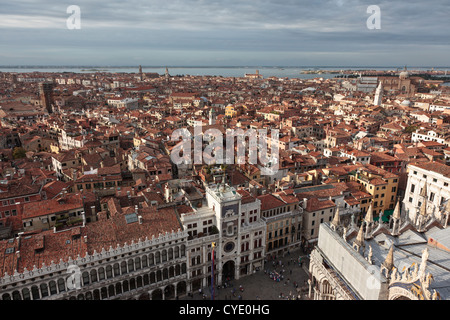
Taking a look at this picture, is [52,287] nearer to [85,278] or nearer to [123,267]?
[85,278]

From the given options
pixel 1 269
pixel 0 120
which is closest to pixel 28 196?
pixel 1 269

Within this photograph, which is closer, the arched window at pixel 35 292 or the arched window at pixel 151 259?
the arched window at pixel 35 292

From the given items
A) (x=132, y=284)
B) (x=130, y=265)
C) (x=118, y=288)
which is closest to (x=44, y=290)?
(x=118, y=288)

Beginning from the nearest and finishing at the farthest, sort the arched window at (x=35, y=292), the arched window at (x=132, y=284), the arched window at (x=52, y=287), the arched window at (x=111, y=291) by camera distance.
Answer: the arched window at (x=35, y=292) < the arched window at (x=52, y=287) < the arched window at (x=111, y=291) < the arched window at (x=132, y=284)

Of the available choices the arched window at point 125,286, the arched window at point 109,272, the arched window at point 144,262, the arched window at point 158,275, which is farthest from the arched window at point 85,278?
the arched window at point 158,275

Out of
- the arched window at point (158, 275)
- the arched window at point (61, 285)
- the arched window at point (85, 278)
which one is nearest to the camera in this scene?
the arched window at point (61, 285)

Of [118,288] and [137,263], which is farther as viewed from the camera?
[137,263]

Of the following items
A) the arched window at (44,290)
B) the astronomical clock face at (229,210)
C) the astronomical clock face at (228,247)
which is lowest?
the astronomical clock face at (228,247)

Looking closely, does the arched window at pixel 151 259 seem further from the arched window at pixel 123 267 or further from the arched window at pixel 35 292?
the arched window at pixel 35 292

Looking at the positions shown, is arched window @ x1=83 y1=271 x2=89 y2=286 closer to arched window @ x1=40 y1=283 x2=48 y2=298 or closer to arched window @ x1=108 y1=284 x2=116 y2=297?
arched window @ x1=108 y1=284 x2=116 y2=297

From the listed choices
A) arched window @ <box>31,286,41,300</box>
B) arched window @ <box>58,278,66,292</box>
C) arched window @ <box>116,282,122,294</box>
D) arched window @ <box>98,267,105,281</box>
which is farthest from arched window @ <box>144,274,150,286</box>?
arched window @ <box>31,286,41,300</box>
